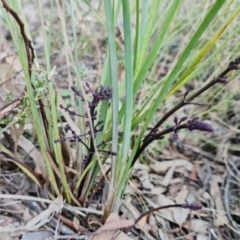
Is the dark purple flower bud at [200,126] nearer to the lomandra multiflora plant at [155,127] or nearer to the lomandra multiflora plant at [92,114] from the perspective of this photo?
the lomandra multiflora plant at [155,127]

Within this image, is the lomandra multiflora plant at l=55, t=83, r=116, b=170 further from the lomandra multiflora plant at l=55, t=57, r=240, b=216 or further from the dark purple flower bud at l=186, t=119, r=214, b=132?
the dark purple flower bud at l=186, t=119, r=214, b=132

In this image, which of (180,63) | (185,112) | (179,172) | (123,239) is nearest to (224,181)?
(179,172)

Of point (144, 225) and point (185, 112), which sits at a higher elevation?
point (185, 112)

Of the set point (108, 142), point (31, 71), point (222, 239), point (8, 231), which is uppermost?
point (31, 71)

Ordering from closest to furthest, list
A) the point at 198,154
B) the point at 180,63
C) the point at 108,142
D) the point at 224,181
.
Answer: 1. the point at 180,63
2. the point at 108,142
3. the point at 224,181
4. the point at 198,154

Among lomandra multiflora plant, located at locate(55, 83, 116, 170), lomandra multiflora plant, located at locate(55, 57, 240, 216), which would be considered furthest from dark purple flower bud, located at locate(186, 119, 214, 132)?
lomandra multiflora plant, located at locate(55, 83, 116, 170)

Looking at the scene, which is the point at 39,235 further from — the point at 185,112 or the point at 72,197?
the point at 185,112

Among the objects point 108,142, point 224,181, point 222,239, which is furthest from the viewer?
point 224,181

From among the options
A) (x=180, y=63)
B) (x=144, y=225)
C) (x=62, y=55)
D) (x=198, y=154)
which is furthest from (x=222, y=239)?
(x=62, y=55)

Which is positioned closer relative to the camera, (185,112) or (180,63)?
(180,63)

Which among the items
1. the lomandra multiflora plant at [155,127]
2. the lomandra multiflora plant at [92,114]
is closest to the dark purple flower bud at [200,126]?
the lomandra multiflora plant at [155,127]
